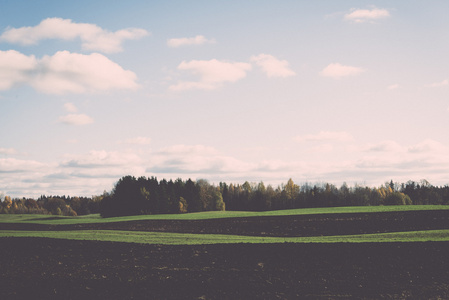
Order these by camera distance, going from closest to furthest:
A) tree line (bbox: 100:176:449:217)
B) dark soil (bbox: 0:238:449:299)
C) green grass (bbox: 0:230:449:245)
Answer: dark soil (bbox: 0:238:449:299) → green grass (bbox: 0:230:449:245) → tree line (bbox: 100:176:449:217)

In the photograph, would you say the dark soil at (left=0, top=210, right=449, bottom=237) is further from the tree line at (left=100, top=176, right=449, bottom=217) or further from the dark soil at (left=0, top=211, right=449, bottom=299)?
the tree line at (left=100, top=176, right=449, bottom=217)

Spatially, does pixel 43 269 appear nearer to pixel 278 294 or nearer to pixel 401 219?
pixel 278 294

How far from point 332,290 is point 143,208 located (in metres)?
75.0

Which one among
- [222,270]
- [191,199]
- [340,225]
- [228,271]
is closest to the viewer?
[228,271]

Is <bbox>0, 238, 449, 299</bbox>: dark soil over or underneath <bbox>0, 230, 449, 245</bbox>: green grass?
over

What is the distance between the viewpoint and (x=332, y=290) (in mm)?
14625

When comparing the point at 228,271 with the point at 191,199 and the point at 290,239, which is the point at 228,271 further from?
the point at 191,199

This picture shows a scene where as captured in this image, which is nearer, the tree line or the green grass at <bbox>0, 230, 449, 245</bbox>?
the green grass at <bbox>0, 230, 449, 245</bbox>

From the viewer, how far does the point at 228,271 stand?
17750 millimetres

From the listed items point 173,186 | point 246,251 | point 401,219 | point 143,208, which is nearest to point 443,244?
point 246,251

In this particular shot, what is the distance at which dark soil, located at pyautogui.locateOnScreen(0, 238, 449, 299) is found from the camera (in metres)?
14.4

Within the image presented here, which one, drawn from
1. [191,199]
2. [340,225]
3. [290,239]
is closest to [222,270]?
[290,239]

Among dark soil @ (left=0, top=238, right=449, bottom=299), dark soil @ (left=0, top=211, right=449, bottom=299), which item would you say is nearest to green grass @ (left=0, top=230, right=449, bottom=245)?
dark soil @ (left=0, top=211, right=449, bottom=299)

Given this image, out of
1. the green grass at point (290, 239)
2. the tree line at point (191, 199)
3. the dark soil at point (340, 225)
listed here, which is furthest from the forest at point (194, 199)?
the green grass at point (290, 239)
